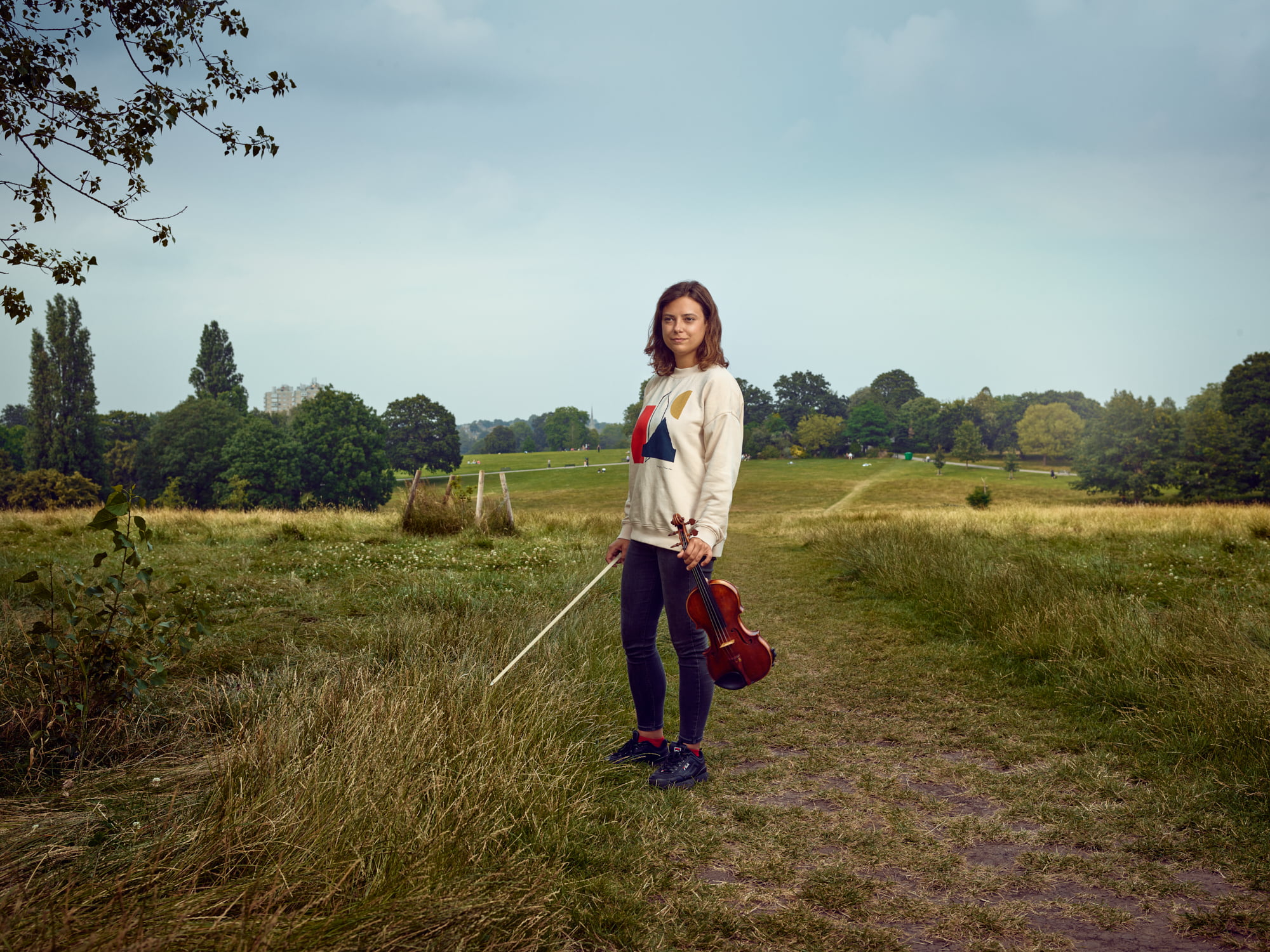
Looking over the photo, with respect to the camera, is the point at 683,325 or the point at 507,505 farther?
the point at 507,505

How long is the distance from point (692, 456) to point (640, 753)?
4.81 feet

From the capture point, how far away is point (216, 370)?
66.3 metres

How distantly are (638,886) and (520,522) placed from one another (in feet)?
49.8

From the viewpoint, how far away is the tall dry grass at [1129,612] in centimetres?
370

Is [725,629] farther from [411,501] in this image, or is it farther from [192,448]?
[192,448]

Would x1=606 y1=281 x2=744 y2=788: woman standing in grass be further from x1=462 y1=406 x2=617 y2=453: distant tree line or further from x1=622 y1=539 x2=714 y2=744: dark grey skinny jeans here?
x1=462 y1=406 x2=617 y2=453: distant tree line

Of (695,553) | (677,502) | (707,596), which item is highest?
(677,502)

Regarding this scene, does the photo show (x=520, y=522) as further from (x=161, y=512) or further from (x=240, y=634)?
(x=240, y=634)

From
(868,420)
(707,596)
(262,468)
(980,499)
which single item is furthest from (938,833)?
(868,420)

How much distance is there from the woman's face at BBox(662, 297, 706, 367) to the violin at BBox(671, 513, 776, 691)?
789mm

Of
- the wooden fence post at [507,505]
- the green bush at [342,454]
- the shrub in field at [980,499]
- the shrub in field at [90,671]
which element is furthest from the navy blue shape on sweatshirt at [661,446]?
the green bush at [342,454]

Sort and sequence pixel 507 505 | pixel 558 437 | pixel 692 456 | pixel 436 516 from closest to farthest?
pixel 692 456 < pixel 436 516 < pixel 507 505 < pixel 558 437

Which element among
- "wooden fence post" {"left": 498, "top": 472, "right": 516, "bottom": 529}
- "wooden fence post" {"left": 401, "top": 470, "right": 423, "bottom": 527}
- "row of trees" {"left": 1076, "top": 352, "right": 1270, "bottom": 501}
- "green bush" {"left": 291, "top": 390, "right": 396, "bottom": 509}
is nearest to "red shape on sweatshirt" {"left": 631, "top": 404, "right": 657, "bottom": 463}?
"wooden fence post" {"left": 401, "top": 470, "right": 423, "bottom": 527}

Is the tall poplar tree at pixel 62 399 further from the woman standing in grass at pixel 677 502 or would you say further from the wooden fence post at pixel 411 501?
the woman standing in grass at pixel 677 502
